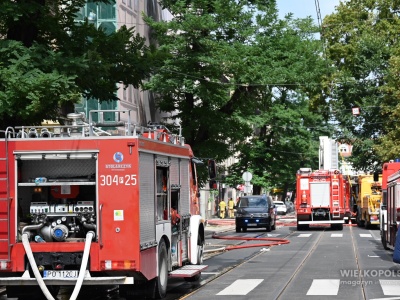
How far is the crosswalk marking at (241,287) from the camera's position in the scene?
57.7 ft

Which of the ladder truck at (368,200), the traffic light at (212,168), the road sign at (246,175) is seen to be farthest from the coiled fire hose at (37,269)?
the road sign at (246,175)

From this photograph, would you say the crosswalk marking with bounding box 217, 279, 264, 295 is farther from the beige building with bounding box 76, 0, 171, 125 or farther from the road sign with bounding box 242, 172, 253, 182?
the road sign with bounding box 242, 172, 253, 182

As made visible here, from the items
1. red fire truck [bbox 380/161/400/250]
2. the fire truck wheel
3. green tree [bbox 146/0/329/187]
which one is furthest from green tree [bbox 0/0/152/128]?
green tree [bbox 146/0/329/187]

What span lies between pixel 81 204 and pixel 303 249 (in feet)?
59.0

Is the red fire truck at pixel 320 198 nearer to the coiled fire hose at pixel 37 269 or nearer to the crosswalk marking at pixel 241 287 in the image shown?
the crosswalk marking at pixel 241 287

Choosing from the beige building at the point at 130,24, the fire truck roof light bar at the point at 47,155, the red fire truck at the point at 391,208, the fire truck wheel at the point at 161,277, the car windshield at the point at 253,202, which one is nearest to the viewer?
the fire truck roof light bar at the point at 47,155

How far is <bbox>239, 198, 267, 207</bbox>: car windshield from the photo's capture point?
162ft

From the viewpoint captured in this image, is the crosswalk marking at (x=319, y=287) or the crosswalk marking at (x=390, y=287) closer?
the crosswalk marking at (x=390, y=287)

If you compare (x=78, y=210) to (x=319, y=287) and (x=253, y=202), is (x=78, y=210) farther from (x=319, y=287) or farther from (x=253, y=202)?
(x=253, y=202)

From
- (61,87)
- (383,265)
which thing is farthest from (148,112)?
(61,87)

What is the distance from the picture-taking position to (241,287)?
732 inches

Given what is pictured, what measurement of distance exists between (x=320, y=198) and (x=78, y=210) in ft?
114

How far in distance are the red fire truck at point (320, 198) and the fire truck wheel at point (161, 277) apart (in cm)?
3251

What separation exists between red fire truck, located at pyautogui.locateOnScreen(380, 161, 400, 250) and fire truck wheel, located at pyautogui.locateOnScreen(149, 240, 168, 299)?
9224 mm
